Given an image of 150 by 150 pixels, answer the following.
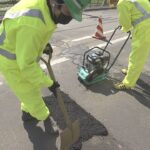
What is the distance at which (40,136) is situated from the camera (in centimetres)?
457

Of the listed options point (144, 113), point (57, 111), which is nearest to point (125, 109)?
point (144, 113)

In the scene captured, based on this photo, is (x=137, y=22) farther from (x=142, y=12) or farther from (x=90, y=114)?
(x=90, y=114)

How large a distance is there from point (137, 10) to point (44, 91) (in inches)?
86.1

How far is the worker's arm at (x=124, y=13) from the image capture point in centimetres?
534

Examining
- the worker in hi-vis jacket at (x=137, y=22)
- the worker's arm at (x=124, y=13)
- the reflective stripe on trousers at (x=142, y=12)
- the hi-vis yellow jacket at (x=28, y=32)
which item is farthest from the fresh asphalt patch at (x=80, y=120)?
the reflective stripe on trousers at (x=142, y=12)

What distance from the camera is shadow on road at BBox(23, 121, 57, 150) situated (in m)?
4.38

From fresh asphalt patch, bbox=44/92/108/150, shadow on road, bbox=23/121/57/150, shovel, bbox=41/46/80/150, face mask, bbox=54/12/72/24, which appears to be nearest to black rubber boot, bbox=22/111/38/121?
shadow on road, bbox=23/121/57/150

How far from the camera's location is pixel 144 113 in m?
5.35

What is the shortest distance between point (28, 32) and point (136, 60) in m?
2.97

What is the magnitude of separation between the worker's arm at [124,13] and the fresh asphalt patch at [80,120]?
1.65 m

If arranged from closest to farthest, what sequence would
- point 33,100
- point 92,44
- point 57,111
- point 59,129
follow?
point 33,100, point 59,129, point 57,111, point 92,44

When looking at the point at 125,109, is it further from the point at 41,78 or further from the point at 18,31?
the point at 18,31

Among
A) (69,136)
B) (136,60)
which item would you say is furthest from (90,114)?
(136,60)

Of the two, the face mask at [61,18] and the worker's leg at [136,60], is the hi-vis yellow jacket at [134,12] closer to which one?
the worker's leg at [136,60]
